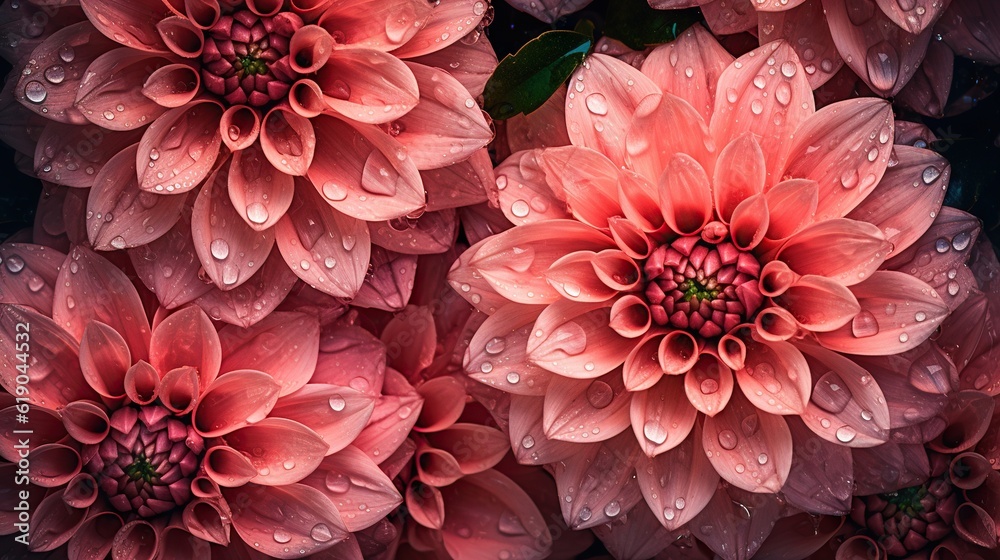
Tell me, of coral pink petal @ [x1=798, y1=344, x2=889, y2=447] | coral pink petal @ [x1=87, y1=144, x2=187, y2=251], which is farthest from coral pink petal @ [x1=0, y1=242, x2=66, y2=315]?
coral pink petal @ [x1=798, y1=344, x2=889, y2=447]

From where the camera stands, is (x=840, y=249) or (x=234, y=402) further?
(x=234, y=402)

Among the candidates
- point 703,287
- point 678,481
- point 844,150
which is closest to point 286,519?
point 678,481

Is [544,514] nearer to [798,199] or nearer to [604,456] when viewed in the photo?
[604,456]

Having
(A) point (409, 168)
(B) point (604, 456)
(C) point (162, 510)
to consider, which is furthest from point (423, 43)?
(C) point (162, 510)

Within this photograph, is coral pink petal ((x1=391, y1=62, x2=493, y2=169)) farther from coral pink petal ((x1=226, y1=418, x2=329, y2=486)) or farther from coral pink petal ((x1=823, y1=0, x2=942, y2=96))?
coral pink petal ((x1=823, y1=0, x2=942, y2=96))

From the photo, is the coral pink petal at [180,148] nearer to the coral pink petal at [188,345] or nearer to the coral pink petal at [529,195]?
the coral pink petal at [188,345]

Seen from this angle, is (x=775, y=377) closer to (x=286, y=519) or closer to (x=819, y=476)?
(x=819, y=476)
